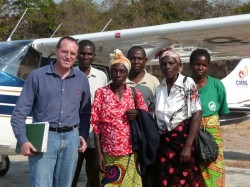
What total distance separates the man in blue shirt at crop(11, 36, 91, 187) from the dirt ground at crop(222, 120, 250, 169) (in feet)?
19.4

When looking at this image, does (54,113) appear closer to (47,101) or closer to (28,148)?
(47,101)

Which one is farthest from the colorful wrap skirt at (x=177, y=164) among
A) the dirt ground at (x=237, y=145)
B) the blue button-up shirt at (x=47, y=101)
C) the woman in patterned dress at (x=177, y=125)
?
the dirt ground at (x=237, y=145)

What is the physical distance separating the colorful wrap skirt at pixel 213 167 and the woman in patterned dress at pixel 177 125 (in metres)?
0.07

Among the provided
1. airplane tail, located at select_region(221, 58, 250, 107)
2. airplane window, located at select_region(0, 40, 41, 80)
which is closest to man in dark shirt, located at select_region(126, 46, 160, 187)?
airplane window, located at select_region(0, 40, 41, 80)

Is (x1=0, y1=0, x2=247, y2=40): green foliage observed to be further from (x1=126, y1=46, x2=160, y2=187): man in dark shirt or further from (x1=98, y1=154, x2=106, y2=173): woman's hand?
(x1=98, y1=154, x2=106, y2=173): woman's hand

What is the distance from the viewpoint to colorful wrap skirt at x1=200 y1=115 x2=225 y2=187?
12.5ft

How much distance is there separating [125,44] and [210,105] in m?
2.64

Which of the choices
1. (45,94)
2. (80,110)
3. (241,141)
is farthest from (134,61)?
(241,141)

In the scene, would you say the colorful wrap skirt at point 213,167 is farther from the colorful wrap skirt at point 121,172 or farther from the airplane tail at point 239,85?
the airplane tail at point 239,85

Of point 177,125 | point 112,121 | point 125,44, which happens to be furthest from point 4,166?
point 177,125

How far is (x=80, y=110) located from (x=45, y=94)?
1.37ft

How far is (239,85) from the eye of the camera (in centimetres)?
1545

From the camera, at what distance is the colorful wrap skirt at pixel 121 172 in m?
3.79

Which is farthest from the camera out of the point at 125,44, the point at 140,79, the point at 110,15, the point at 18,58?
the point at 110,15
